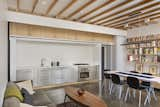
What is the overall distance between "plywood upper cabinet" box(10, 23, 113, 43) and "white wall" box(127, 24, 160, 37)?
1.40 metres

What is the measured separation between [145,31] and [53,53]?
4819mm

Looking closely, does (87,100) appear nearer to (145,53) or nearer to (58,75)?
(58,75)

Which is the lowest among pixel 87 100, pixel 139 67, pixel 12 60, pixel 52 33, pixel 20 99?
pixel 87 100

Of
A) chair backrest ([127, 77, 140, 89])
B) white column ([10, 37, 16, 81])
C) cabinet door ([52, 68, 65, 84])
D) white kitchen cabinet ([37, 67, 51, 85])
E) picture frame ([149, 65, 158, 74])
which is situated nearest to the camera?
chair backrest ([127, 77, 140, 89])

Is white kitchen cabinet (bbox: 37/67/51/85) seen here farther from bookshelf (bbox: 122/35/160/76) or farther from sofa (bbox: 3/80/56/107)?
bookshelf (bbox: 122/35/160/76)

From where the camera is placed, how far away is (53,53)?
630 centimetres

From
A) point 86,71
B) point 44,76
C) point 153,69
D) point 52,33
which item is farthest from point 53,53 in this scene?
point 153,69

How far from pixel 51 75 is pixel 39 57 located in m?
1.04

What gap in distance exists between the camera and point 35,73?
5352 mm

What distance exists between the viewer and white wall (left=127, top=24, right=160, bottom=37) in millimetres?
5996

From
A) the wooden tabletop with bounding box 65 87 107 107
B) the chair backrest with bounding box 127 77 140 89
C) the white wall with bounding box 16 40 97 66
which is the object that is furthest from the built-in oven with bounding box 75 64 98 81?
the wooden tabletop with bounding box 65 87 107 107

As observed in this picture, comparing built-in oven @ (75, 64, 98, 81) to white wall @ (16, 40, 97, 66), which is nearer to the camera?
white wall @ (16, 40, 97, 66)

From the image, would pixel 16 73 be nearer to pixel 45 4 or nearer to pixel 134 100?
pixel 45 4

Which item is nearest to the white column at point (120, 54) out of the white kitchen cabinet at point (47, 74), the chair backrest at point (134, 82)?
the white kitchen cabinet at point (47, 74)
